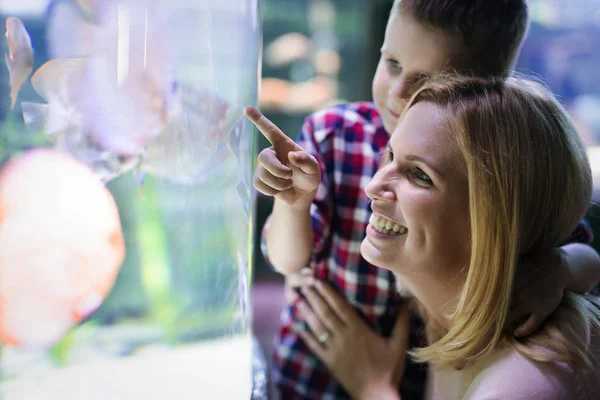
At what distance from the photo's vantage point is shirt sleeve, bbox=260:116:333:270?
3.01ft

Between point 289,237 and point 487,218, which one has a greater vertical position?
point 487,218

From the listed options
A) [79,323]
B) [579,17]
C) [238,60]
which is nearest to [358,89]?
[579,17]

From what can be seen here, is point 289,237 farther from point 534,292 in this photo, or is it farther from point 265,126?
point 534,292

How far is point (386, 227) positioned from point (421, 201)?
0.06m

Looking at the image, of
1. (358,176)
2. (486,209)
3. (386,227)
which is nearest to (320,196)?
(358,176)

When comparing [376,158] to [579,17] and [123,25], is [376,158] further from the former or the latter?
[579,17]

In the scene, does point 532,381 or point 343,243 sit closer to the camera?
point 532,381

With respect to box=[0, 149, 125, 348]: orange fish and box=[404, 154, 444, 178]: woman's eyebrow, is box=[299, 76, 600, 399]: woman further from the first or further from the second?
box=[0, 149, 125, 348]: orange fish

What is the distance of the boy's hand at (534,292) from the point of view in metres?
0.71

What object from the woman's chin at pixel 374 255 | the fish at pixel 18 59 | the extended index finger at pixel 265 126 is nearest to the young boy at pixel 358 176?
the extended index finger at pixel 265 126

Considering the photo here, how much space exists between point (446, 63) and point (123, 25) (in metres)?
0.40

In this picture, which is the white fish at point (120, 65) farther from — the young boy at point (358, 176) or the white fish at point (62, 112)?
the young boy at point (358, 176)

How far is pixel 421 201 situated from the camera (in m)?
0.69

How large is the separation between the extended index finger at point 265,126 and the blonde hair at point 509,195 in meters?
0.18
